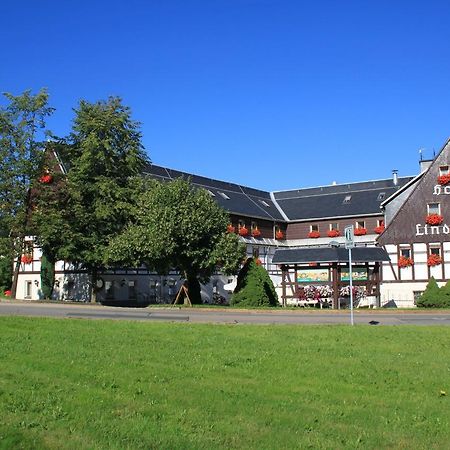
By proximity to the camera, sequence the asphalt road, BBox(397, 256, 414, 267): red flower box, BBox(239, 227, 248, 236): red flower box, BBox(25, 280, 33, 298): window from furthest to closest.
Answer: BBox(239, 227, 248, 236): red flower box < BBox(25, 280, 33, 298): window < BBox(397, 256, 414, 267): red flower box < the asphalt road

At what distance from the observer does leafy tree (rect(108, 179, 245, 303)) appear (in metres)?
34.8

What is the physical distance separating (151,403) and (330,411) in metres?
2.05

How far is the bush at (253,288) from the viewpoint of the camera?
34875mm

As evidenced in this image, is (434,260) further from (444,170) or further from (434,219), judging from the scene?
(444,170)

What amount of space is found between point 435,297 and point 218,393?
31891mm

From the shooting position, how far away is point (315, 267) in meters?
37.8

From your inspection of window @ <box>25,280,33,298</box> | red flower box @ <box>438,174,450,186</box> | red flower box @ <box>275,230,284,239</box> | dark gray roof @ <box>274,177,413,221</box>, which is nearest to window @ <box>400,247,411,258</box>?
red flower box @ <box>438,174,450,186</box>

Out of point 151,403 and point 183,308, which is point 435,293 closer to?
point 183,308

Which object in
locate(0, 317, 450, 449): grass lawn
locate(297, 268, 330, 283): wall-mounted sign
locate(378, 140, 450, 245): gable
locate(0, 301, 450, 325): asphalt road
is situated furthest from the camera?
locate(378, 140, 450, 245): gable

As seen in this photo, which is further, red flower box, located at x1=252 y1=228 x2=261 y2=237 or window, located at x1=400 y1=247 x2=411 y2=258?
red flower box, located at x1=252 y1=228 x2=261 y2=237

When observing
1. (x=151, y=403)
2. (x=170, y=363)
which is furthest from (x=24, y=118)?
(x=151, y=403)

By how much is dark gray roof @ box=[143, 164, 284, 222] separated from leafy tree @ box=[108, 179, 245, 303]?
18.9 meters

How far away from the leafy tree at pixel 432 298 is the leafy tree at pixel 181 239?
1144 cm

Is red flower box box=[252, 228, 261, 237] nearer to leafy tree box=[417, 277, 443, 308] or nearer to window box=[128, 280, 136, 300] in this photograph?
window box=[128, 280, 136, 300]
